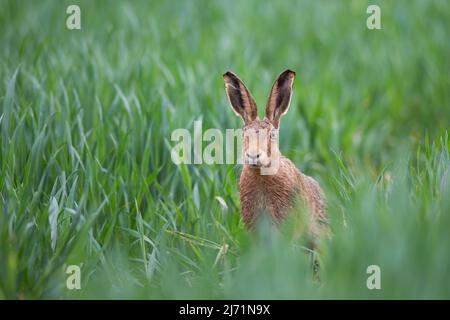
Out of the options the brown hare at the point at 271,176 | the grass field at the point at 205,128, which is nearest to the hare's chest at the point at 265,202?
the brown hare at the point at 271,176

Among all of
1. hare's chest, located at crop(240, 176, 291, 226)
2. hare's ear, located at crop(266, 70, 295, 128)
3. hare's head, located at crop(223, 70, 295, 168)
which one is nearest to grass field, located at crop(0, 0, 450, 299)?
hare's chest, located at crop(240, 176, 291, 226)

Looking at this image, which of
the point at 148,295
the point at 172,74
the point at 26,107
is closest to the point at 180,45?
the point at 172,74

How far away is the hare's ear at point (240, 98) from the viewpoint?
3.65 metres

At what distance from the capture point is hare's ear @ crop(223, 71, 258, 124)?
3654mm

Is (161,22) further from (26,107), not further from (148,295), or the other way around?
A: (148,295)

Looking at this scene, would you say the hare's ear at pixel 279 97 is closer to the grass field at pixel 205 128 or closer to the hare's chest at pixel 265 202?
the hare's chest at pixel 265 202

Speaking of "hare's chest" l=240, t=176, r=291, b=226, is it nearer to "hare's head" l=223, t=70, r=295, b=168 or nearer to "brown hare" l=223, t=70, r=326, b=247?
"brown hare" l=223, t=70, r=326, b=247

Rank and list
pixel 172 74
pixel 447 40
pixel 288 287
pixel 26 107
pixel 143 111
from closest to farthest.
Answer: pixel 288 287 → pixel 26 107 → pixel 143 111 → pixel 172 74 → pixel 447 40

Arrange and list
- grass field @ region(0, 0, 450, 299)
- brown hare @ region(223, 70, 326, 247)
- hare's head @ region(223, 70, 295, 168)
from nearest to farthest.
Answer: grass field @ region(0, 0, 450, 299) < hare's head @ region(223, 70, 295, 168) < brown hare @ region(223, 70, 326, 247)

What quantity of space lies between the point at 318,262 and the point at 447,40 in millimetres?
4407

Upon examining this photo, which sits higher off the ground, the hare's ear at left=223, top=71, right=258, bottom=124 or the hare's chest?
the hare's ear at left=223, top=71, right=258, bottom=124

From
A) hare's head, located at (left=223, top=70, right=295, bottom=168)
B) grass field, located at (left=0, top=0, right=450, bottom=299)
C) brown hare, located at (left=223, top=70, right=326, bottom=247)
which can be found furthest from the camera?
brown hare, located at (left=223, top=70, right=326, bottom=247)

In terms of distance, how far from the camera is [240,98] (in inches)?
146

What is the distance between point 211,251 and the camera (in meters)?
3.67
